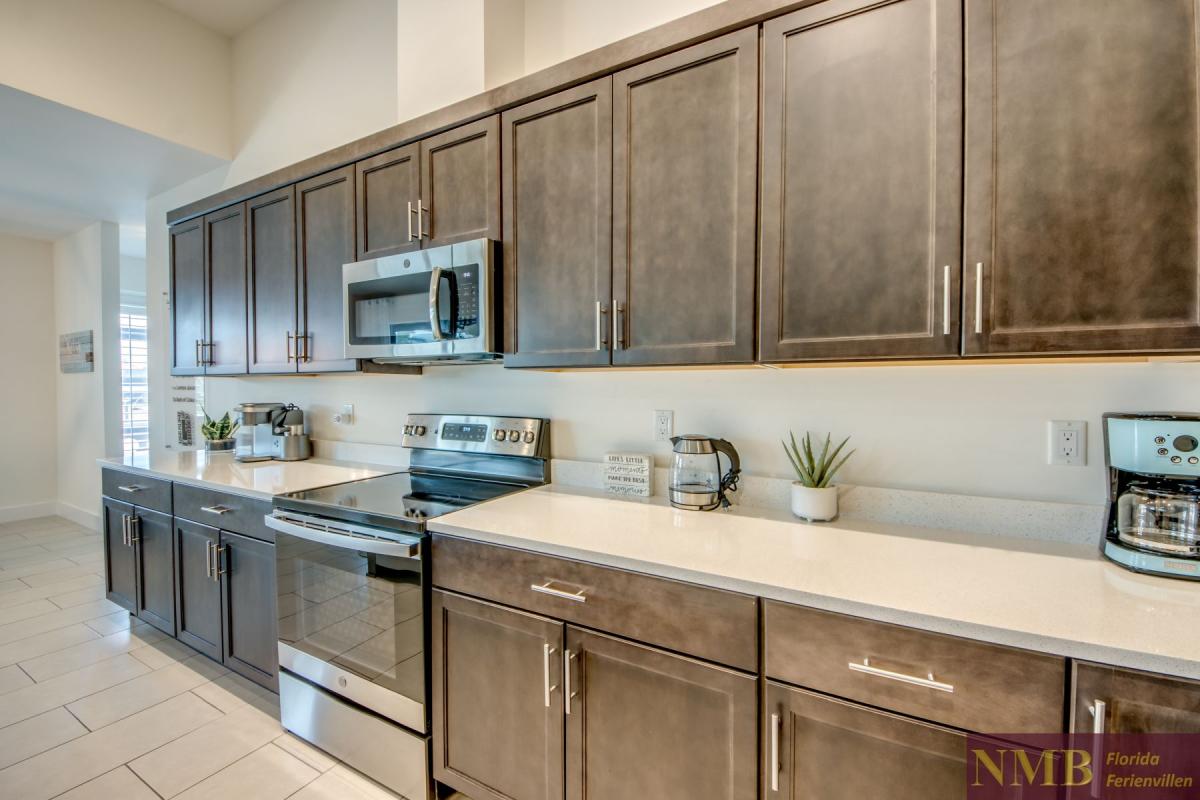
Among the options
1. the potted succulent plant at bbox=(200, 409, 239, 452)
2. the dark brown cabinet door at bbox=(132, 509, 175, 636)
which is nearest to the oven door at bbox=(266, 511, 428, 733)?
the dark brown cabinet door at bbox=(132, 509, 175, 636)

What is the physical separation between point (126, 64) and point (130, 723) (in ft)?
10.8

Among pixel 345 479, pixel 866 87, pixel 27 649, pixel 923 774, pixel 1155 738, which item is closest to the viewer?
pixel 1155 738

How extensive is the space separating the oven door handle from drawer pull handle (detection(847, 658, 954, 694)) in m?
1.18

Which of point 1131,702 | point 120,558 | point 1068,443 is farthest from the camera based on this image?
point 120,558

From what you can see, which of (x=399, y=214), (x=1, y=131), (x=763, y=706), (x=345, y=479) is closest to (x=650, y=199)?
(x=399, y=214)

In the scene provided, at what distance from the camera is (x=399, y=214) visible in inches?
79.8

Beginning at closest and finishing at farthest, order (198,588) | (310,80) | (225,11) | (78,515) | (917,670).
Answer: (917,670) < (198,588) < (310,80) < (225,11) < (78,515)

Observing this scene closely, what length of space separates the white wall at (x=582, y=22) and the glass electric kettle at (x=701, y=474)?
5.01ft

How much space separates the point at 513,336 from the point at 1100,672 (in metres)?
1.62

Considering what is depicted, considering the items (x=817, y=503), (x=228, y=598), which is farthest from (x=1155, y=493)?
(x=228, y=598)

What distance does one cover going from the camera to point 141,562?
8.36ft

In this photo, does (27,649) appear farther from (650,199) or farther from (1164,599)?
(1164,599)

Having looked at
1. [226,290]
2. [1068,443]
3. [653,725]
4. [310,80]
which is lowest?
[653,725]

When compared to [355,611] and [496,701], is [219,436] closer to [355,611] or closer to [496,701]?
[355,611]
